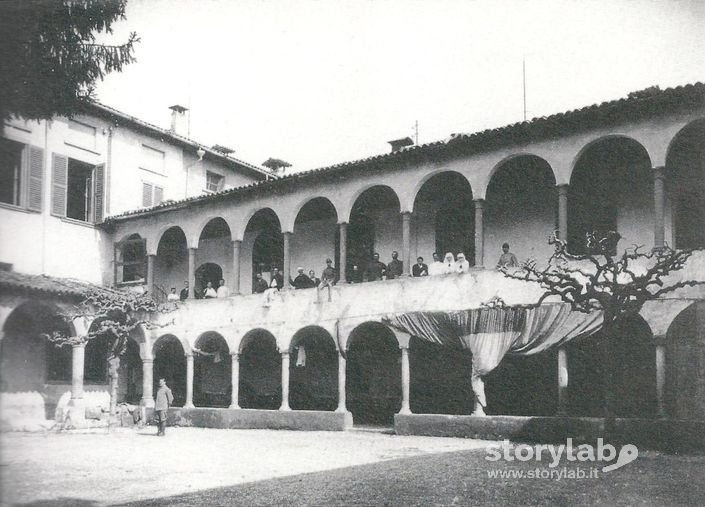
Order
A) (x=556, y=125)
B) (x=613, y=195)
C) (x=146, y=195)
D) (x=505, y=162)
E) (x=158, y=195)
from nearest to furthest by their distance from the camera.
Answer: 1. (x=556, y=125)
2. (x=505, y=162)
3. (x=613, y=195)
4. (x=146, y=195)
5. (x=158, y=195)

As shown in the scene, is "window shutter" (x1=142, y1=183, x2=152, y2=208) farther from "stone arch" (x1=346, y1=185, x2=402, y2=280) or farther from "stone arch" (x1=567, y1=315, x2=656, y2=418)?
"stone arch" (x1=567, y1=315, x2=656, y2=418)

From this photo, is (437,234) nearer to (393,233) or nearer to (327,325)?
(393,233)

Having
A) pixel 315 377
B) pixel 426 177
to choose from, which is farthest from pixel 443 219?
pixel 315 377

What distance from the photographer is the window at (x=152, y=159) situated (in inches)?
1094

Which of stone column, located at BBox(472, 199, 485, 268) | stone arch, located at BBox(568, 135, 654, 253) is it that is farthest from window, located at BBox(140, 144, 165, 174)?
stone arch, located at BBox(568, 135, 654, 253)

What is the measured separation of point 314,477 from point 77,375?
13.7 metres

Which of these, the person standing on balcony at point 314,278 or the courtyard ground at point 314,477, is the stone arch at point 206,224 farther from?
the courtyard ground at point 314,477

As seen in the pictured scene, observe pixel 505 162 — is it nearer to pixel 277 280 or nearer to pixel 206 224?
pixel 277 280

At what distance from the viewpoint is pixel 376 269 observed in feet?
69.6

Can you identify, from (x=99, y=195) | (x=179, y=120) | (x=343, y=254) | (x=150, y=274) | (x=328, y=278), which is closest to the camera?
(x=343, y=254)

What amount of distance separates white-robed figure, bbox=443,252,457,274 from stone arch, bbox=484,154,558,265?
1.40m

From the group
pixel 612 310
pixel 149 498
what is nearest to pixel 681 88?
pixel 612 310

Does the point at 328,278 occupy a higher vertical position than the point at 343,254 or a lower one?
lower

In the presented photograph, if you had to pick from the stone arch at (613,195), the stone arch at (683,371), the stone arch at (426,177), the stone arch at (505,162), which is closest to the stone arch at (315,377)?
the stone arch at (426,177)
